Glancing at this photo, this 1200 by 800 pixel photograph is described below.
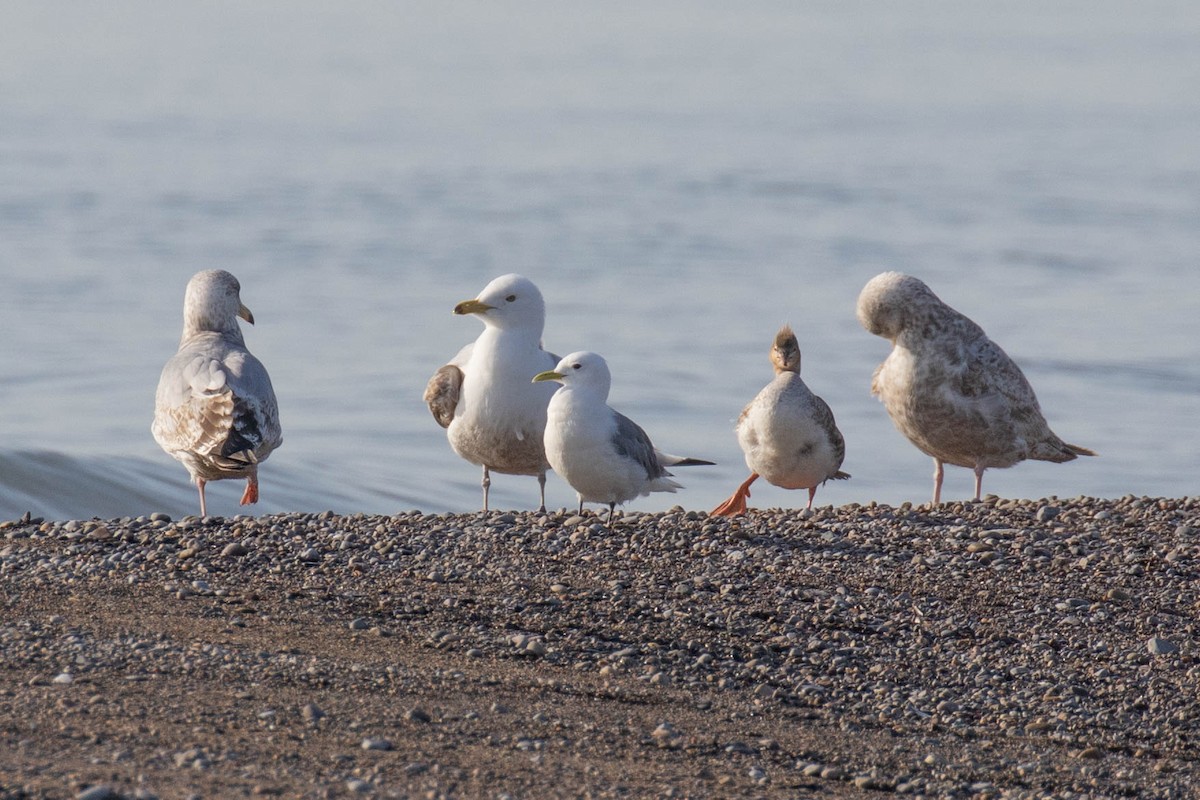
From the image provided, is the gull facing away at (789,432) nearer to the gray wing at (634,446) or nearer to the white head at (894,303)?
the gray wing at (634,446)

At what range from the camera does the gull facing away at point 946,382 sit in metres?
9.47

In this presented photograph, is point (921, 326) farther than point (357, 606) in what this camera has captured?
Yes

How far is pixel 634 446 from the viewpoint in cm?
857

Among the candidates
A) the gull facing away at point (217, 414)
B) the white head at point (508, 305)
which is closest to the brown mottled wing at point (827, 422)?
the white head at point (508, 305)

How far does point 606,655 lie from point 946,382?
4133mm

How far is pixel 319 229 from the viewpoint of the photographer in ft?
89.0

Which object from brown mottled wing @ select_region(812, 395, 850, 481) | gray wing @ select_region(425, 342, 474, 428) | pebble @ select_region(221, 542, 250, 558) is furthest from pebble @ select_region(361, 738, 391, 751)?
gray wing @ select_region(425, 342, 474, 428)

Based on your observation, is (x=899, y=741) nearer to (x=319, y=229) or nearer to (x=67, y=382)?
(x=67, y=382)

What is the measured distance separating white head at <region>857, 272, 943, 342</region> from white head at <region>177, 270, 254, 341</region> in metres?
4.02

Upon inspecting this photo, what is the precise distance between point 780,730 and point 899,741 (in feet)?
1.26

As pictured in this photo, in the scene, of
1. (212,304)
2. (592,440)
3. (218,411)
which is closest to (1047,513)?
(592,440)

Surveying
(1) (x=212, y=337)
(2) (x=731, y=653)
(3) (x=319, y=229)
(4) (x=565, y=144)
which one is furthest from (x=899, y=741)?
(4) (x=565, y=144)

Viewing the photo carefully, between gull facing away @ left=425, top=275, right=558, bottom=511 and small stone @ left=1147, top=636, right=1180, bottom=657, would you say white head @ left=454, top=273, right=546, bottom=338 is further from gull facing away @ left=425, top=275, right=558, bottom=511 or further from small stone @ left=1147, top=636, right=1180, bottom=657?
small stone @ left=1147, top=636, right=1180, bottom=657

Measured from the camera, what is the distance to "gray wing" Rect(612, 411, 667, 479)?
8.43 meters
